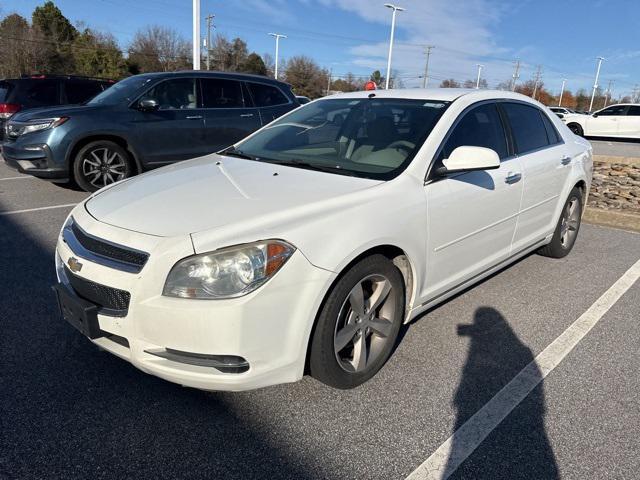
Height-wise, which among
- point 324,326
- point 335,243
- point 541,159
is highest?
point 541,159

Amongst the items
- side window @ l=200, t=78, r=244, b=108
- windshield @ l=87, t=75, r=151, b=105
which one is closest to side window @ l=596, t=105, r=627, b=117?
side window @ l=200, t=78, r=244, b=108

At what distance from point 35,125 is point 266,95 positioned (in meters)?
3.49

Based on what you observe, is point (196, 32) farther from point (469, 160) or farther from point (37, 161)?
point (469, 160)

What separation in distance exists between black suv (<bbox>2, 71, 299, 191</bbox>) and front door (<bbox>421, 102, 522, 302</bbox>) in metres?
4.88

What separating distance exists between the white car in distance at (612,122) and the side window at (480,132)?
20.6m

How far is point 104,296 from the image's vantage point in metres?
2.22

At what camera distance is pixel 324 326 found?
232 cm

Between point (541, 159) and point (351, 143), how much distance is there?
5.94 feet

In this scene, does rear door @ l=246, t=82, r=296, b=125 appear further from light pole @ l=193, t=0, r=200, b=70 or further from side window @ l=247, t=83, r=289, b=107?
light pole @ l=193, t=0, r=200, b=70

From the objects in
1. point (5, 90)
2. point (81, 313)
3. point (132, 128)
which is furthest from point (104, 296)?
point (5, 90)

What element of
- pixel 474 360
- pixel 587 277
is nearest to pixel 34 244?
pixel 474 360

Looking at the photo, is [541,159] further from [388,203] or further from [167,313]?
[167,313]

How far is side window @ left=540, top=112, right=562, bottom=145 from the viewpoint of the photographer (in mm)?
4426

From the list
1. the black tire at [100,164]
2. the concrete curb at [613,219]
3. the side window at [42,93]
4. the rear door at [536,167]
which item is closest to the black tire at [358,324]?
the rear door at [536,167]
